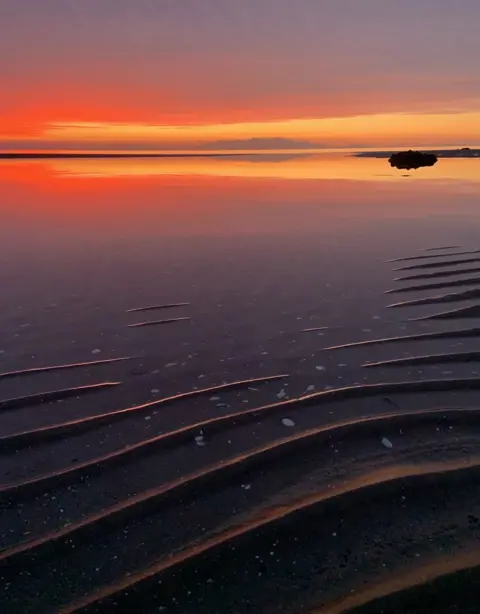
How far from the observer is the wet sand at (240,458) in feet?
11.3

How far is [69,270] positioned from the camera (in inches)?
428

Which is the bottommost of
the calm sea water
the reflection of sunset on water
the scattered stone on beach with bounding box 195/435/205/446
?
the reflection of sunset on water

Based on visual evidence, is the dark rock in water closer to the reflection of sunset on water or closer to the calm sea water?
the reflection of sunset on water

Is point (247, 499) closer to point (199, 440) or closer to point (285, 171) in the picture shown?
point (199, 440)

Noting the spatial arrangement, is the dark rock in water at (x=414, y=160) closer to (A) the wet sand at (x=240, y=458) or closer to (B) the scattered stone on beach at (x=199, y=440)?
(A) the wet sand at (x=240, y=458)

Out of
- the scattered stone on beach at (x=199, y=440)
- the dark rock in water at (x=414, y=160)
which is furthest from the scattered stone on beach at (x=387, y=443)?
the dark rock in water at (x=414, y=160)

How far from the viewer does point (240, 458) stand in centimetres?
461

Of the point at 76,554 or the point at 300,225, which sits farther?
the point at 300,225

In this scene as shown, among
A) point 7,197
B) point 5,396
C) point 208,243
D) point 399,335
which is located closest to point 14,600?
point 5,396

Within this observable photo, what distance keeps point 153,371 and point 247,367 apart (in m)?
0.97

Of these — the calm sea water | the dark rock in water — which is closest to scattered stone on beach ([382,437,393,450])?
the calm sea water

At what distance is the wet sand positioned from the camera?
344 cm

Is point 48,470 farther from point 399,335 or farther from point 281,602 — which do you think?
point 399,335

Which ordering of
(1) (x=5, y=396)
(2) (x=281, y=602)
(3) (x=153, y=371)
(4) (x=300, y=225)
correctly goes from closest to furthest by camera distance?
(2) (x=281, y=602) → (1) (x=5, y=396) → (3) (x=153, y=371) → (4) (x=300, y=225)
